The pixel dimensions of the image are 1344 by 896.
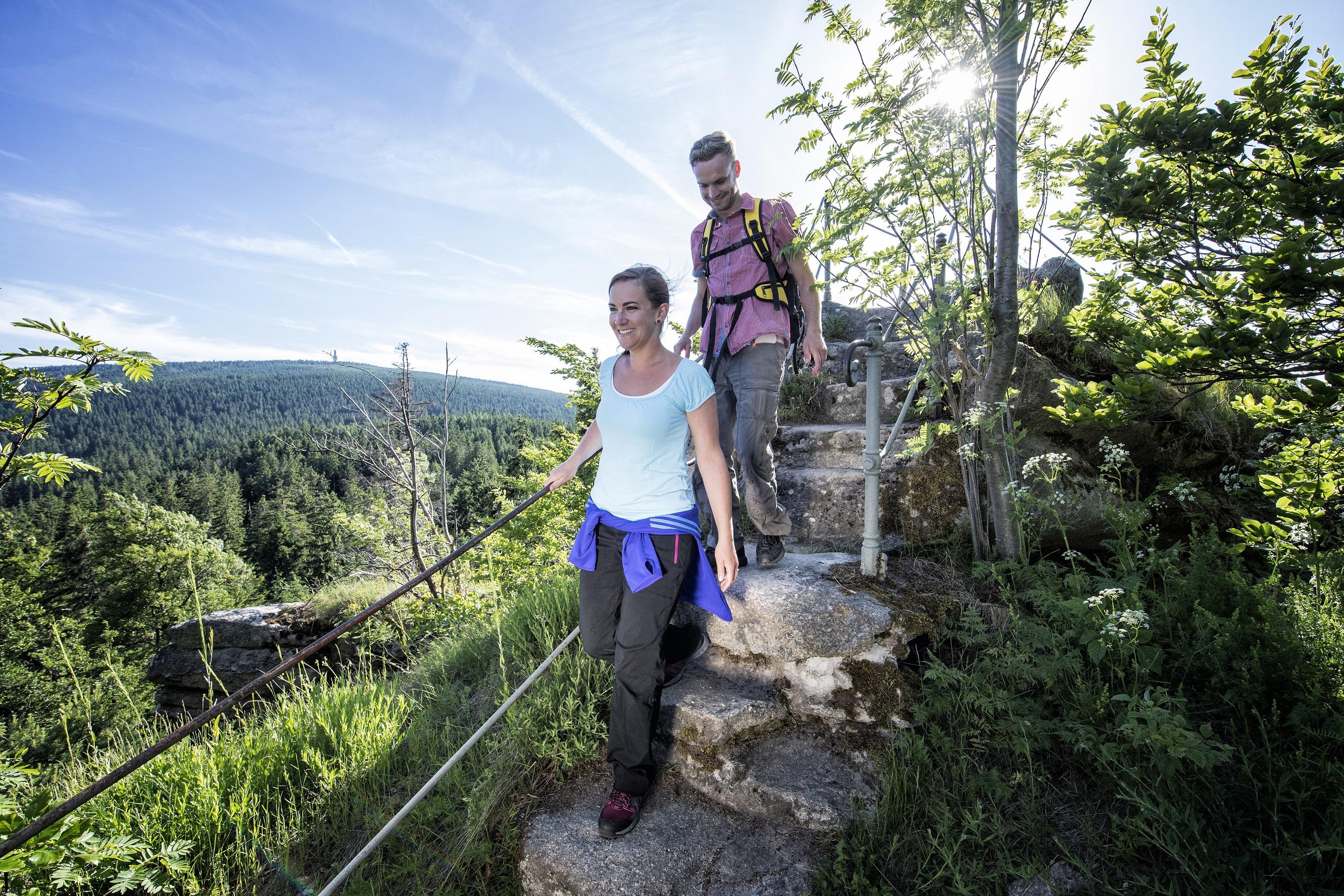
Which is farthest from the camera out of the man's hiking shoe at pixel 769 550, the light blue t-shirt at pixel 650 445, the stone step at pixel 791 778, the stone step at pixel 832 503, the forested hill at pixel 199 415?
the forested hill at pixel 199 415

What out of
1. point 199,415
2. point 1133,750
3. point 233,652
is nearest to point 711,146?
point 1133,750

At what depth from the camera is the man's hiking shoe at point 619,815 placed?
211 cm

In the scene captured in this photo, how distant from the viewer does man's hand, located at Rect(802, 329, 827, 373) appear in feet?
9.53

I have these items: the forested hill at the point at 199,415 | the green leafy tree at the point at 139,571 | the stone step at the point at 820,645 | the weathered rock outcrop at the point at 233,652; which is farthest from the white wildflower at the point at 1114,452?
the forested hill at the point at 199,415

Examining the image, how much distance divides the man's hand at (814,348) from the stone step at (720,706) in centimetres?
169

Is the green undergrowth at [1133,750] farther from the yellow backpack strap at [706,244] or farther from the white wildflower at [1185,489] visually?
the yellow backpack strap at [706,244]

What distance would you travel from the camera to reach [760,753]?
7.86 feet

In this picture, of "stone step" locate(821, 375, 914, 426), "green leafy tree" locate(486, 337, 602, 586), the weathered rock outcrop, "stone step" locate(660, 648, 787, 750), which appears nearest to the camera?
"stone step" locate(660, 648, 787, 750)

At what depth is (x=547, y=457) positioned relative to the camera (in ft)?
24.9

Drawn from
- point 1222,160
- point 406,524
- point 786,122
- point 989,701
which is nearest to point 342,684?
point 989,701

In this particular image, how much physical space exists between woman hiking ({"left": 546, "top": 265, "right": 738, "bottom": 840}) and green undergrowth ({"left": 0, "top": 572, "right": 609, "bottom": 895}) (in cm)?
54

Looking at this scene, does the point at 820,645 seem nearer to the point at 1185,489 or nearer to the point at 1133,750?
the point at 1133,750

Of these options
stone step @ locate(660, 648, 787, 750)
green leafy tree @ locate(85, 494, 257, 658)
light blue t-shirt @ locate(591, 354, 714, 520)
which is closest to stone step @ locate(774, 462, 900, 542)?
stone step @ locate(660, 648, 787, 750)

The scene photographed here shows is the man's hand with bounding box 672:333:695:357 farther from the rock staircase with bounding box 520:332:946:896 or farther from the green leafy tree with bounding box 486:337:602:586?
the green leafy tree with bounding box 486:337:602:586
